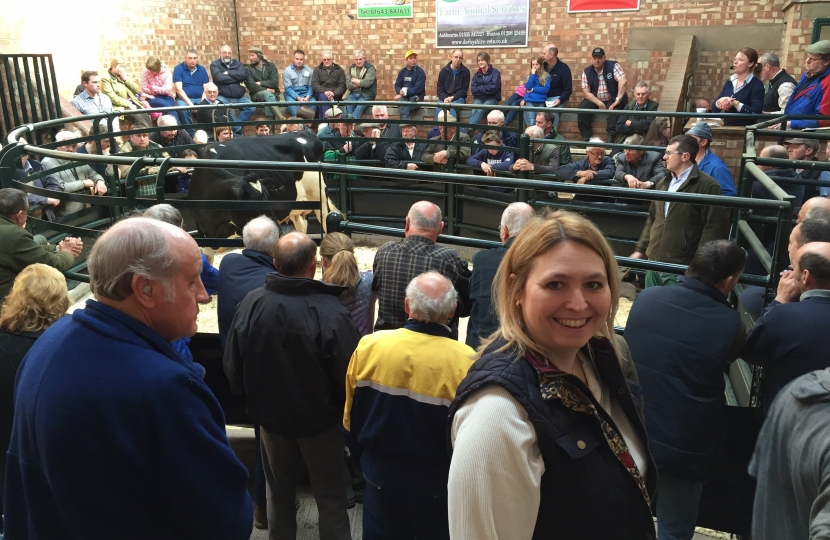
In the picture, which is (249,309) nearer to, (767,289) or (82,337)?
(82,337)

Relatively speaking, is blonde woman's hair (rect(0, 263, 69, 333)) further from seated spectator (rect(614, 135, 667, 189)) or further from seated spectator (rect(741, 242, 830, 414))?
seated spectator (rect(614, 135, 667, 189))

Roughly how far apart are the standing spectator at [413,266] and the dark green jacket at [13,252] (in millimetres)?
2224

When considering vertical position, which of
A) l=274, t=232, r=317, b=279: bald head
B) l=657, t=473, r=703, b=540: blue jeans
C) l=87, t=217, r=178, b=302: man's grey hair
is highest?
l=87, t=217, r=178, b=302: man's grey hair

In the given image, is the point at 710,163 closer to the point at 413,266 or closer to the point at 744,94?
the point at 413,266

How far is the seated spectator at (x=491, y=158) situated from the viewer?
27.2 ft

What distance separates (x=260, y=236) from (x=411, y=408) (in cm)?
149

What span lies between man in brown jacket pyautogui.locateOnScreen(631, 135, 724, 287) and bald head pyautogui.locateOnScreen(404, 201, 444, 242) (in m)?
1.85

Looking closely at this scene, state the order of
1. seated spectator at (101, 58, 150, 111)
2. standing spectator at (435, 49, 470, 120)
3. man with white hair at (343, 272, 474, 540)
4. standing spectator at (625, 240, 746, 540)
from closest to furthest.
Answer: man with white hair at (343, 272, 474, 540) < standing spectator at (625, 240, 746, 540) < seated spectator at (101, 58, 150, 111) < standing spectator at (435, 49, 470, 120)

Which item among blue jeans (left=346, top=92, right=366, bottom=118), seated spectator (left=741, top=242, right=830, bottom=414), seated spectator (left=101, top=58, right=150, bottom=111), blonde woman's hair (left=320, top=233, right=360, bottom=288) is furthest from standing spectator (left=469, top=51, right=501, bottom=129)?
seated spectator (left=741, top=242, right=830, bottom=414)

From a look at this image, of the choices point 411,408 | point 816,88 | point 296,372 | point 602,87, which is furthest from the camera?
point 602,87

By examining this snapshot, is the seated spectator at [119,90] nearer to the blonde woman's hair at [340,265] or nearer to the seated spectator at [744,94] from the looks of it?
the seated spectator at [744,94]

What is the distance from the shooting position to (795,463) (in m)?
1.72

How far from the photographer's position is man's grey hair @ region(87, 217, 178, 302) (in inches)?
68.6

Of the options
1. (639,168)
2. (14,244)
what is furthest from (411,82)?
(14,244)
